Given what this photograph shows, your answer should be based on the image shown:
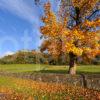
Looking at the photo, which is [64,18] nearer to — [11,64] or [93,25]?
[93,25]

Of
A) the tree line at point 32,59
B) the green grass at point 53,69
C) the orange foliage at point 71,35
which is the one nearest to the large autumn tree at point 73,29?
the orange foliage at point 71,35

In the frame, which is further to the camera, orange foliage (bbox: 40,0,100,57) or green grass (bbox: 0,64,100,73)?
green grass (bbox: 0,64,100,73)

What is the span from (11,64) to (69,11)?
22.3 meters

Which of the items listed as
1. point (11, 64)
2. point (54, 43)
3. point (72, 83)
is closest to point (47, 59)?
point (11, 64)

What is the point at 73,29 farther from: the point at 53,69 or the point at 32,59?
the point at 32,59

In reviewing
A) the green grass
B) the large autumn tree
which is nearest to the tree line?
the green grass

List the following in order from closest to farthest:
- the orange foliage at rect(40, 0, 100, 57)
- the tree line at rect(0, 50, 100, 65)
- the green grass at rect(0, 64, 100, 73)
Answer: the orange foliage at rect(40, 0, 100, 57) < the green grass at rect(0, 64, 100, 73) < the tree line at rect(0, 50, 100, 65)

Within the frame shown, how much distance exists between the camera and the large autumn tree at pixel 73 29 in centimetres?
2948

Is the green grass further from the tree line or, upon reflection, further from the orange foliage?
the orange foliage

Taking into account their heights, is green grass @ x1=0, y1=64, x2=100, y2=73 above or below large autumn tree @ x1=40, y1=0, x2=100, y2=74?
below

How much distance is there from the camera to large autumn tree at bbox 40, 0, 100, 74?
29.5 m

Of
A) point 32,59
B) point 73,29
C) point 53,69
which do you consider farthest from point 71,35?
point 32,59

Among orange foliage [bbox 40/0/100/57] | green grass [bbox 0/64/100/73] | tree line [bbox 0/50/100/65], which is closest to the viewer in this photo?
orange foliage [bbox 40/0/100/57]

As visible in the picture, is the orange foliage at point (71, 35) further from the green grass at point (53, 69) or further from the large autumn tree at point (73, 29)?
the green grass at point (53, 69)
